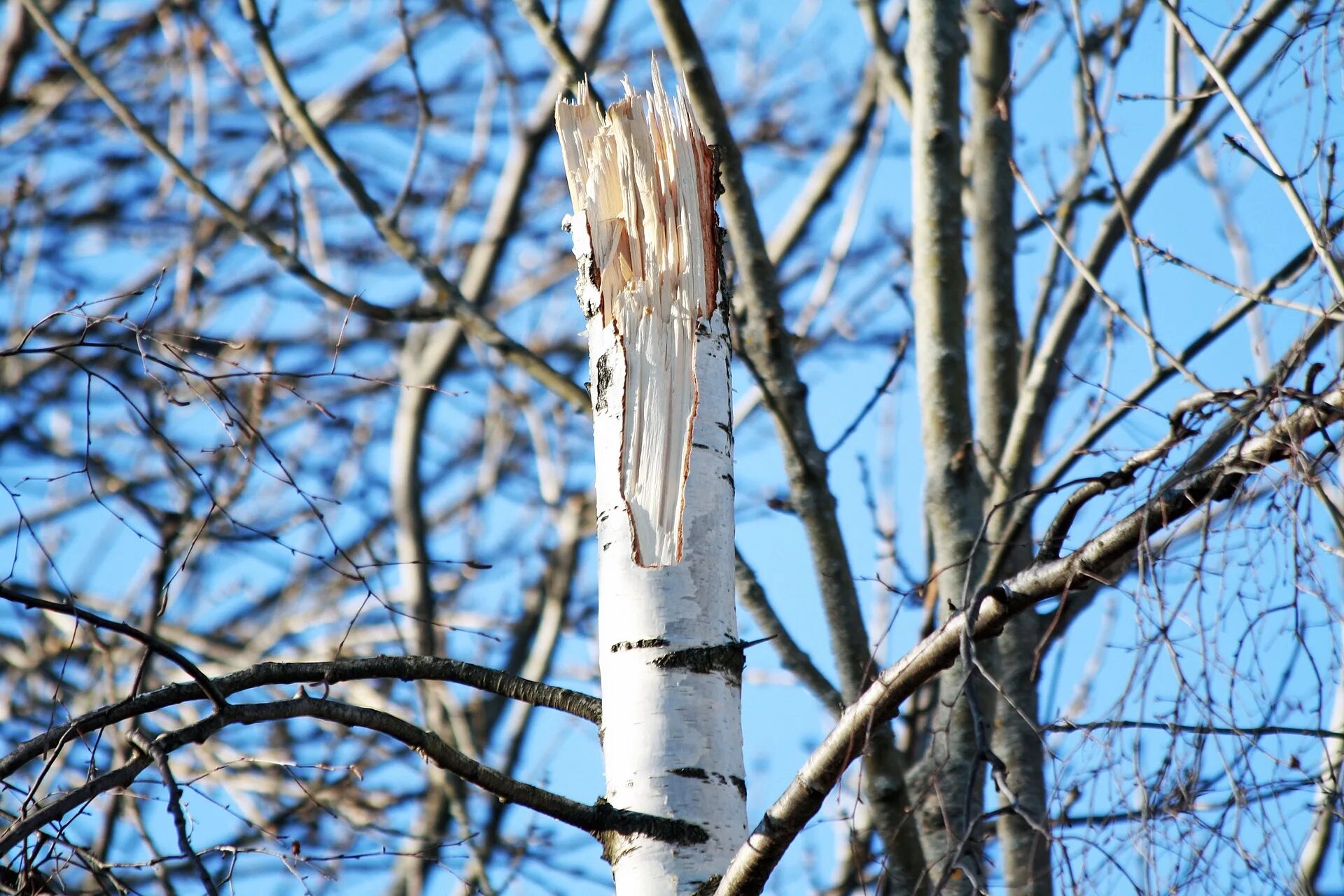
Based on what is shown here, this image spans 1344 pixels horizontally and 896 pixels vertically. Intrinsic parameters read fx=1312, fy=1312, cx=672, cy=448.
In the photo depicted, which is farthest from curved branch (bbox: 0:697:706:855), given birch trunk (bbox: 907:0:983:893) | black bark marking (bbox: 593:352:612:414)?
birch trunk (bbox: 907:0:983:893)

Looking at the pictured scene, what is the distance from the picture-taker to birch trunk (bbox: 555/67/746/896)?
1.83 m

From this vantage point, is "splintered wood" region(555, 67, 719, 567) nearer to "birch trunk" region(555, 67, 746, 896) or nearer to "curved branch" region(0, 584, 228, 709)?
"birch trunk" region(555, 67, 746, 896)

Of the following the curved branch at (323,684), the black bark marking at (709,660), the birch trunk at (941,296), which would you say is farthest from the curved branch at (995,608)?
the birch trunk at (941,296)

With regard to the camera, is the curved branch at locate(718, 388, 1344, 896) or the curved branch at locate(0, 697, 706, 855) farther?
the curved branch at locate(0, 697, 706, 855)

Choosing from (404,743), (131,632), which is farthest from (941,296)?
(131,632)

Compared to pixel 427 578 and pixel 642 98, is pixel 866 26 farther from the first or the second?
pixel 427 578

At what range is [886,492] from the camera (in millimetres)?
5738

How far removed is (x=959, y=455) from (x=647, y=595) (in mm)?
1531

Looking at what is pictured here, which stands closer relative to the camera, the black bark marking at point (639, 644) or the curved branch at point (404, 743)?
the curved branch at point (404, 743)

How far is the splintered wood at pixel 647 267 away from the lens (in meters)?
2.00

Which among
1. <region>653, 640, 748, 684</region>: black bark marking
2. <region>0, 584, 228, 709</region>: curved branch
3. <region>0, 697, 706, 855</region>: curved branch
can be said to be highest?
<region>653, 640, 748, 684</region>: black bark marking

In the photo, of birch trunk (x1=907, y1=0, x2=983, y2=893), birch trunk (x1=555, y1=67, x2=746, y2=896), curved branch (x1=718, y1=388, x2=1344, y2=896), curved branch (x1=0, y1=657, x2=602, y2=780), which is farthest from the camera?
birch trunk (x1=907, y1=0, x2=983, y2=893)

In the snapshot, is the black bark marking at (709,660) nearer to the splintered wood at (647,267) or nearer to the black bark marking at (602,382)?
the splintered wood at (647,267)

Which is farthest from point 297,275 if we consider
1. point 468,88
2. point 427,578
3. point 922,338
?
point 468,88
